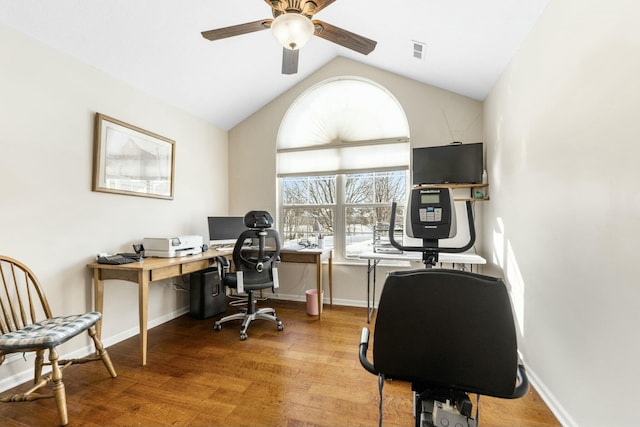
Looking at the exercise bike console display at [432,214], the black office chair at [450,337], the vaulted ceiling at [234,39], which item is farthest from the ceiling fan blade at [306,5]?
the black office chair at [450,337]

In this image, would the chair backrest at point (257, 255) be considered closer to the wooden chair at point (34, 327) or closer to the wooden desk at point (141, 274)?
the wooden desk at point (141, 274)

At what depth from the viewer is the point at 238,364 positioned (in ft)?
7.38

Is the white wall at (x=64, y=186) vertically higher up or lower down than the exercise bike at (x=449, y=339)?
higher up

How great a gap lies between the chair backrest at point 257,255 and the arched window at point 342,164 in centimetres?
85

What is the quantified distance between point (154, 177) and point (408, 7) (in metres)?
2.88

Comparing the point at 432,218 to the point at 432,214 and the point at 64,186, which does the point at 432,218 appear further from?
the point at 64,186

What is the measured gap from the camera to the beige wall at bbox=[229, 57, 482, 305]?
3326mm

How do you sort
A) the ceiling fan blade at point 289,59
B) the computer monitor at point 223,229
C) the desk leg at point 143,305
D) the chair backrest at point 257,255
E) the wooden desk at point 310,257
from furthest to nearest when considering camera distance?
the computer monitor at point 223,229, the wooden desk at point 310,257, the chair backrest at point 257,255, the desk leg at point 143,305, the ceiling fan blade at point 289,59

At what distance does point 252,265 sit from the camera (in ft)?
9.21

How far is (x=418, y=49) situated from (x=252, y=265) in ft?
8.78

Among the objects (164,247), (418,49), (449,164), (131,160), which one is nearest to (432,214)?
(449,164)

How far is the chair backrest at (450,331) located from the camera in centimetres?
90

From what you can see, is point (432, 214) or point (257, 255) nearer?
point (432, 214)

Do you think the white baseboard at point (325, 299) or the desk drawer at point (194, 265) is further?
the white baseboard at point (325, 299)
